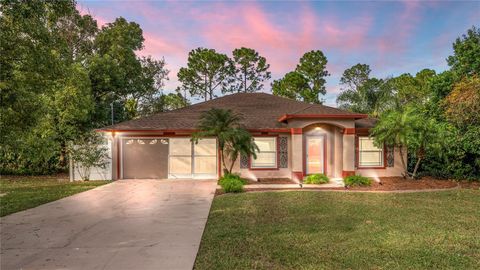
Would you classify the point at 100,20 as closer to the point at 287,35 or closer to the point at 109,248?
the point at 287,35

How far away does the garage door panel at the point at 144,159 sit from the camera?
14820 millimetres

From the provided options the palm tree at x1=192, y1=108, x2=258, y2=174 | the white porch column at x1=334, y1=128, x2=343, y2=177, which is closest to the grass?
the palm tree at x1=192, y1=108, x2=258, y2=174

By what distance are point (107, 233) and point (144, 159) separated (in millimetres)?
9345

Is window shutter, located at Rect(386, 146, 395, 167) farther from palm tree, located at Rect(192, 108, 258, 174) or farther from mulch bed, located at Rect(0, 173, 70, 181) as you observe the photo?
mulch bed, located at Rect(0, 173, 70, 181)

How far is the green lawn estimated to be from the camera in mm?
8664

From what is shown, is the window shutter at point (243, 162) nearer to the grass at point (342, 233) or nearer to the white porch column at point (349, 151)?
the white porch column at point (349, 151)

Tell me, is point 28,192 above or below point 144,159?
below

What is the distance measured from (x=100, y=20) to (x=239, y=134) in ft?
62.5

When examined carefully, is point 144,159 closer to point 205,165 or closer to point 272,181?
point 205,165

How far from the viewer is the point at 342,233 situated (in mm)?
5680

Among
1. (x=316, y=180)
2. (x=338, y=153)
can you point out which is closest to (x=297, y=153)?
(x=316, y=180)

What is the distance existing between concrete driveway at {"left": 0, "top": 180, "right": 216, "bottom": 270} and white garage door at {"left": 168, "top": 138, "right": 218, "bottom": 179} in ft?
15.5

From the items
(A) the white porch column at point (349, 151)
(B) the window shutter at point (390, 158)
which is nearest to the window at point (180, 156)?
(A) the white porch column at point (349, 151)

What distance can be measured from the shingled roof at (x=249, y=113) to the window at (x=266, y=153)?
2.28ft
